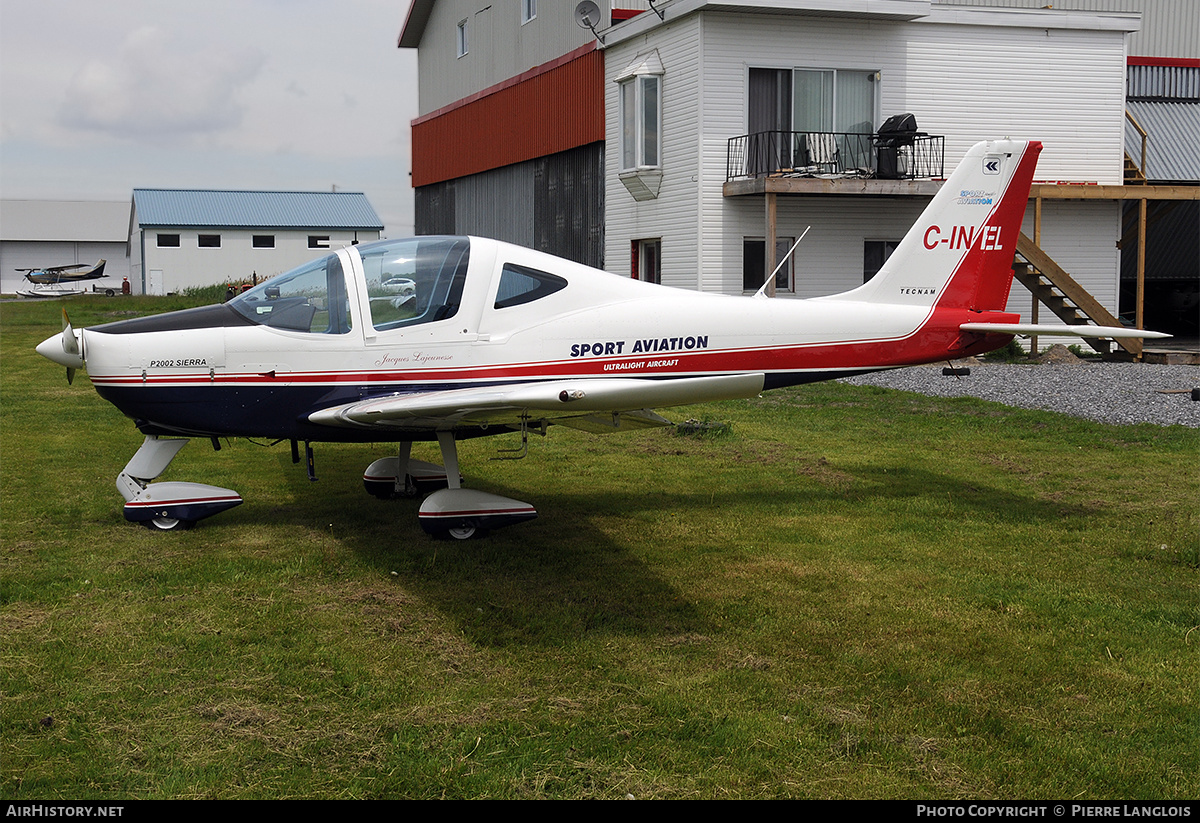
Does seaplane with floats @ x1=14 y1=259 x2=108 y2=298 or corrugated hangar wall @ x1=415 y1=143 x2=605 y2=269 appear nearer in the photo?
corrugated hangar wall @ x1=415 y1=143 x2=605 y2=269

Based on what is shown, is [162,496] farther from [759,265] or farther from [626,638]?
[759,265]

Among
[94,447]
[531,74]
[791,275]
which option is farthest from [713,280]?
[94,447]

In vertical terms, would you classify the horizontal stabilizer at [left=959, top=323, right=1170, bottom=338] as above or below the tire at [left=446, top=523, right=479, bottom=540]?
above

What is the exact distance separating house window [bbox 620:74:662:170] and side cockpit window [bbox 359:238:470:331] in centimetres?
1497

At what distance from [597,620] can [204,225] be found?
2434 inches

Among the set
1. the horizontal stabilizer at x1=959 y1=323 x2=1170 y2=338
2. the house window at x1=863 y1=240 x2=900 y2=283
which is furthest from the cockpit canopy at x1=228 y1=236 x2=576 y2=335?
the house window at x1=863 y1=240 x2=900 y2=283

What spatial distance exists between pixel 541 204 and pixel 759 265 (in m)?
8.18

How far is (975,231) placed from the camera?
8797 mm

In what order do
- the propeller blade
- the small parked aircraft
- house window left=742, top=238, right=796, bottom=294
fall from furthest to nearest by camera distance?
the small parked aircraft < house window left=742, top=238, right=796, bottom=294 < the propeller blade

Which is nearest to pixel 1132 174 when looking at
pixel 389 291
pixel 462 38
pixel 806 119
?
pixel 806 119

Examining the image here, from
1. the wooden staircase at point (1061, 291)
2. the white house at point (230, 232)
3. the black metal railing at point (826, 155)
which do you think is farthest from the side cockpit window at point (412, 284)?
the white house at point (230, 232)

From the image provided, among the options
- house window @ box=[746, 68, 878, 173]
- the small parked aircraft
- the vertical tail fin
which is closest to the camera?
the vertical tail fin

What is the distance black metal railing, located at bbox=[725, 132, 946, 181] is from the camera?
2020 cm

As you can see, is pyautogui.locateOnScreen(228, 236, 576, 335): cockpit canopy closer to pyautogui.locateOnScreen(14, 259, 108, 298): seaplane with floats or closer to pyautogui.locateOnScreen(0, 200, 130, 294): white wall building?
pyautogui.locateOnScreen(14, 259, 108, 298): seaplane with floats
